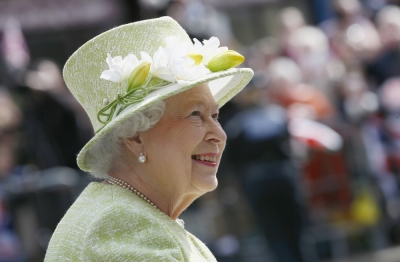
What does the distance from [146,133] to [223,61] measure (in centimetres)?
39

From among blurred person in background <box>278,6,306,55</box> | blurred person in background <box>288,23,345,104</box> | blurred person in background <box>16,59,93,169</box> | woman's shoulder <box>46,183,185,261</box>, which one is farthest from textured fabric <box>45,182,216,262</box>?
blurred person in background <box>278,6,306,55</box>

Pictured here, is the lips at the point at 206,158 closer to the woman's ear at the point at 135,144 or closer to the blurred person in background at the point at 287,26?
the woman's ear at the point at 135,144

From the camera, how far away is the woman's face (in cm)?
314

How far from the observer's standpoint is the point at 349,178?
8.55m

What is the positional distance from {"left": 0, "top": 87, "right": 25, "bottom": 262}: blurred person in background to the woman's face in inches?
185

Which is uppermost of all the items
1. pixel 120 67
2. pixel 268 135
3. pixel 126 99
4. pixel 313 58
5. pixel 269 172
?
pixel 120 67

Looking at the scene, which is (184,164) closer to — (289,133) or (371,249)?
(289,133)

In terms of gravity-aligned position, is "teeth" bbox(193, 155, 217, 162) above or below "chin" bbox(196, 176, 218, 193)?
above

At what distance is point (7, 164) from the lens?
7.73m

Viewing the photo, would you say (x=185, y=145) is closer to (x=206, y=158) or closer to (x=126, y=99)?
(x=206, y=158)

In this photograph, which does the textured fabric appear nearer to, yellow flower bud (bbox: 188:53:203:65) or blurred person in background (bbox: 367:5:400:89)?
yellow flower bud (bbox: 188:53:203:65)

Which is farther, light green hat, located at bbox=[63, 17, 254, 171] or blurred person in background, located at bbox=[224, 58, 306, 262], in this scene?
blurred person in background, located at bbox=[224, 58, 306, 262]

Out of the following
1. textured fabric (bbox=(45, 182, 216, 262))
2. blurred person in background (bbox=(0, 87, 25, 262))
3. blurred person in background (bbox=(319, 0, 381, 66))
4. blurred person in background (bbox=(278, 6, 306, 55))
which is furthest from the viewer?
blurred person in background (bbox=(278, 6, 306, 55))

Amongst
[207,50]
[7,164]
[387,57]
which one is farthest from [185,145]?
[387,57]
